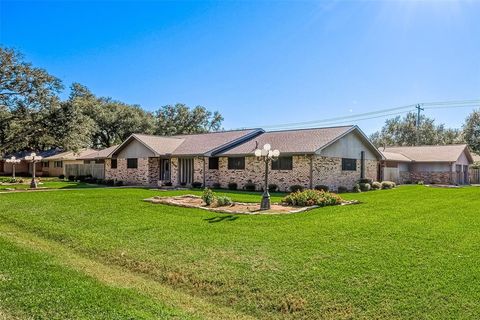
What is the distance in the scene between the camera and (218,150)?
26906 mm

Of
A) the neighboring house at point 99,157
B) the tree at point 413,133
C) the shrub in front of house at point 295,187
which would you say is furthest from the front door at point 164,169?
the tree at point 413,133

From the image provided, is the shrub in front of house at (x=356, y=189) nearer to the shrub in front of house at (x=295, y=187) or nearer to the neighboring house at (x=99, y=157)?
the shrub in front of house at (x=295, y=187)

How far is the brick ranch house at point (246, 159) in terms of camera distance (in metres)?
23.5

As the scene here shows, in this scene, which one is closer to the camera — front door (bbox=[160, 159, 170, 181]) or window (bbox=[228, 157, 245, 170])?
window (bbox=[228, 157, 245, 170])

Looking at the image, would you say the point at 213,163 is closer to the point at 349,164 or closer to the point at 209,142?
the point at 209,142

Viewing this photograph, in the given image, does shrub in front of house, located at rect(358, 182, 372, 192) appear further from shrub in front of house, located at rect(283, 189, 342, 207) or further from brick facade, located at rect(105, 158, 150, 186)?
brick facade, located at rect(105, 158, 150, 186)

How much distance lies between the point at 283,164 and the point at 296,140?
8.00 feet

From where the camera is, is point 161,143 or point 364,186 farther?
point 161,143

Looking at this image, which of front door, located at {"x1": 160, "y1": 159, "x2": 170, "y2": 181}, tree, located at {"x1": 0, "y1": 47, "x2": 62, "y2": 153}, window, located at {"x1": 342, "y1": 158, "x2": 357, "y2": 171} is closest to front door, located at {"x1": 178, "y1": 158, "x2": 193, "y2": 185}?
front door, located at {"x1": 160, "y1": 159, "x2": 170, "y2": 181}

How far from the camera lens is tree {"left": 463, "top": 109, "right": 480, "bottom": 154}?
54188 millimetres

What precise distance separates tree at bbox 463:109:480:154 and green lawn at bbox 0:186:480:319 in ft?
162

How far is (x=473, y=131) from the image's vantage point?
2153 inches

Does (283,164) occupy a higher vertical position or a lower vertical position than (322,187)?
higher

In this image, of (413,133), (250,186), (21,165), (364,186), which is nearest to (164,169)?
(250,186)
